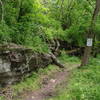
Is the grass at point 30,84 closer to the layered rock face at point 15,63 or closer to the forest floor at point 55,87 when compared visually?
the forest floor at point 55,87

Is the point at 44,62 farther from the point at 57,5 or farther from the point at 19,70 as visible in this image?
the point at 57,5

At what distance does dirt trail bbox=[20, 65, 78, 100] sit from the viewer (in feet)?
16.8

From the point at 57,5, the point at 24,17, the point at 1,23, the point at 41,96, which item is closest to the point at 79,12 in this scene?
the point at 57,5

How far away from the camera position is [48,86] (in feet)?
19.9

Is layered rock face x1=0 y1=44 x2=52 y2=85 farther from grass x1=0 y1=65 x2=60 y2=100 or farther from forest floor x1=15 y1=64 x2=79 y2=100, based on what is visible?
forest floor x1=15 y1=64 x2=79 y2=100

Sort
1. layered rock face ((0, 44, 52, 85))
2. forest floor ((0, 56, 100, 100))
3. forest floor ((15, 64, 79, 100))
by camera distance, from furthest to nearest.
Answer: layered rock face ((0, 44, 52, 85)) → forest floor ((15, 64, 79, 100)) → forest floor ((0, 56, 100, 100))

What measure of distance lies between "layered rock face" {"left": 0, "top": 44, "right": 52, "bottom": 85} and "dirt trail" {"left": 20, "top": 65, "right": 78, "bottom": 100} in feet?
2.64

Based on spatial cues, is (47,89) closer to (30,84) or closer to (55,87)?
(55,87)

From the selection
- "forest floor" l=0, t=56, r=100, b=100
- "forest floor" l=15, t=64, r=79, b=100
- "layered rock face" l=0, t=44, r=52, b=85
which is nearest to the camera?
"forest floor" l=0, t=56, r=100, b=100

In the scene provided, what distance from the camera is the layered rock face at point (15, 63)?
521 centimetres

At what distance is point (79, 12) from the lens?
13.0 meters

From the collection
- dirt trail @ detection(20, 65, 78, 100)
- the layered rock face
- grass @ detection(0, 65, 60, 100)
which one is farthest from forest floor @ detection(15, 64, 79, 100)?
the layered rock face

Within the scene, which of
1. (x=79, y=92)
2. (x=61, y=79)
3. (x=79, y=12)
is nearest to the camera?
(x=79, y=92)

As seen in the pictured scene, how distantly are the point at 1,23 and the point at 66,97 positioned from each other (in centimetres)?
359
